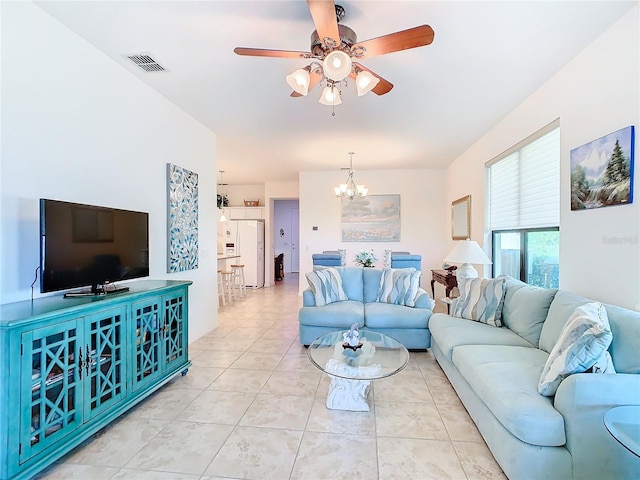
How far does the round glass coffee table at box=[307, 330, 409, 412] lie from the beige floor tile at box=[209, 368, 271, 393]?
0.64 m

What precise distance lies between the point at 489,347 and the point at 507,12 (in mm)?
2246

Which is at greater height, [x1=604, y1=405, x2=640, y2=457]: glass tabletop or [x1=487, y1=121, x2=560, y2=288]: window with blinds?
[x1=487, y1=121, x2=560, y2=288]: window with blinds

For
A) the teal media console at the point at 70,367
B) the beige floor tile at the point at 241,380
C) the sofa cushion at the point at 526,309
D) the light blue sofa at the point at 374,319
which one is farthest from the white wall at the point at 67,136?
the sofa cushion at the point at 526,309

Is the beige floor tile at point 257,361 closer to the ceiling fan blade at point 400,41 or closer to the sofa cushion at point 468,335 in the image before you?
the sofa cushion at point 468,335

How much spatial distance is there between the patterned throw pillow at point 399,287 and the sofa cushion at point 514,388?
130 cm

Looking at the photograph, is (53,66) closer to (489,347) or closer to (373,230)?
(489,347)

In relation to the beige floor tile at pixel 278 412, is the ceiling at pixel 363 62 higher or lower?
higher

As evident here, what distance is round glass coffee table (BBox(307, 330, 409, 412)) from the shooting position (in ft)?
7.11

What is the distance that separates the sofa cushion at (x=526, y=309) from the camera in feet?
7.92

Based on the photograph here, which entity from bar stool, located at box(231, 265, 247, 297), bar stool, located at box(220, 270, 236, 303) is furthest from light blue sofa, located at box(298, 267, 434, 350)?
bar stool, located at box(231, 265, 247, 297)

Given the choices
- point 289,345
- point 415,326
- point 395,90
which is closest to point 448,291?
point 415,326

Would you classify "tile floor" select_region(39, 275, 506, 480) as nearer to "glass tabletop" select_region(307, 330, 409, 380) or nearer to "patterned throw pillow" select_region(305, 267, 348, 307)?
"glass tabletop" select_region(307, 330, 409, 380)

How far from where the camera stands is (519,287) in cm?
280

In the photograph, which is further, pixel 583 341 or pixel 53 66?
pixel 53 66
